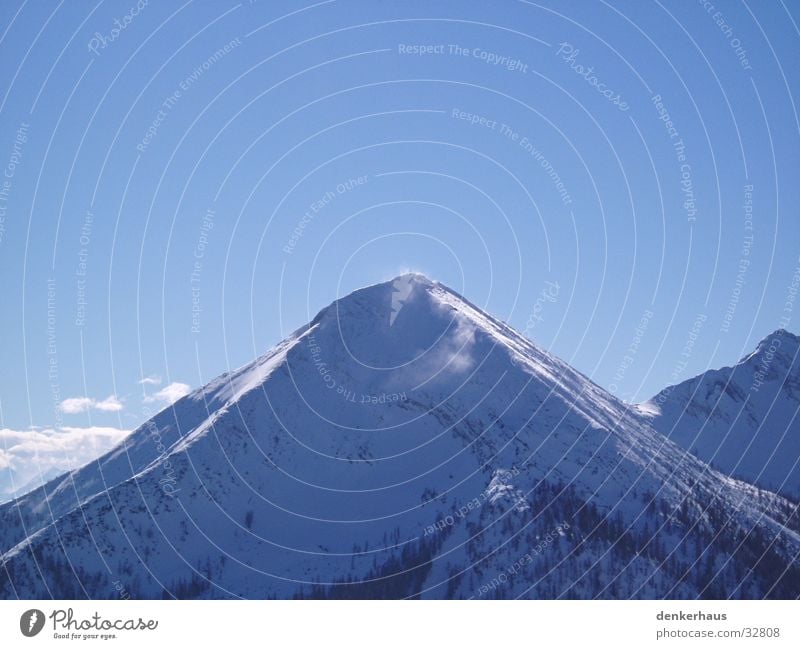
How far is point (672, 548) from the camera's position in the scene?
7574 inches

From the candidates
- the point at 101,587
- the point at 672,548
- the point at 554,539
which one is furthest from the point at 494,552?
the point at 101,587

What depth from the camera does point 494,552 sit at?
192 metres
